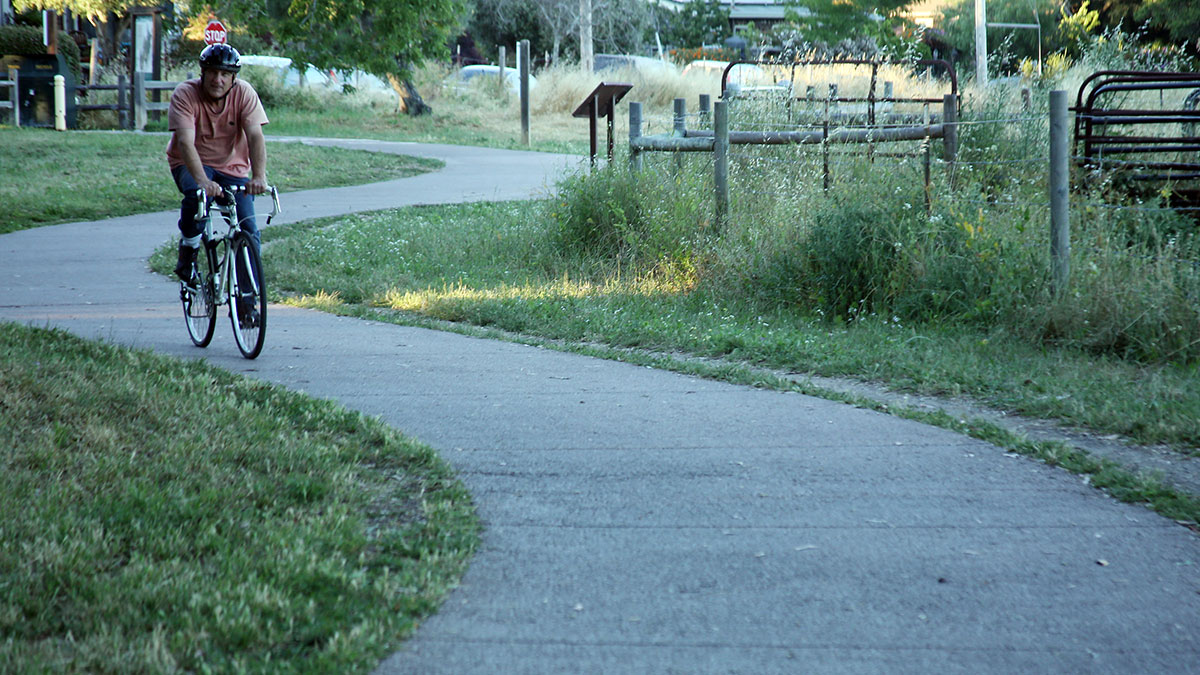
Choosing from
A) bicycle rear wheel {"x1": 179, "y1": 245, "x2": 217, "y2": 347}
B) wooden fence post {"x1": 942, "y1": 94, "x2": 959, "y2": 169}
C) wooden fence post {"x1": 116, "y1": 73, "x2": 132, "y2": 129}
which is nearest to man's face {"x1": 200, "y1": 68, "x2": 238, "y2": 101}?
bicycle rear wheel {"x1": 179, "y1": 245, "x2": 217, "y2": 347}

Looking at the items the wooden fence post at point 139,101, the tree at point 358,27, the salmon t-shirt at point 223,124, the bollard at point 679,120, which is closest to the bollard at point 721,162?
the bollard at point 679,120

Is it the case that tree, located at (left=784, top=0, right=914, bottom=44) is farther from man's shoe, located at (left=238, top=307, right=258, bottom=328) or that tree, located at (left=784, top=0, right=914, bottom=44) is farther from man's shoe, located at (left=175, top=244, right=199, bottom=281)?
man's shoe, located at (left=175, top=244, right=199, bottom=281)

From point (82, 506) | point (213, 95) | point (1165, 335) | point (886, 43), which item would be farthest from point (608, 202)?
point (82, 506)

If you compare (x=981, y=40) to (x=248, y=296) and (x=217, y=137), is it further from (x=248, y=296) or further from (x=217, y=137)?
(x=248, y=296)

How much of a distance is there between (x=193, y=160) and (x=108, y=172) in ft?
44.4

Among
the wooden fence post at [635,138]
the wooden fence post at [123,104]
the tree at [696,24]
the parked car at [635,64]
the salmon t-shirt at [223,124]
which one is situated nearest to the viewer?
the salmon t-shirt at [223,124]

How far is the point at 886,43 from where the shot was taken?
16.6ft

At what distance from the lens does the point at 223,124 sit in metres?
7.73

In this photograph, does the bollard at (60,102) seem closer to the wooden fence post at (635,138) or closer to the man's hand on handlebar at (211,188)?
the wooden fence post at (635,138)

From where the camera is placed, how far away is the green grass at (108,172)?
16.1 m

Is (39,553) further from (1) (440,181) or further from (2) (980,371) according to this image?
(1) (440,181)

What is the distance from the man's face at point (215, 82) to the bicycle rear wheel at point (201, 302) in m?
0.98

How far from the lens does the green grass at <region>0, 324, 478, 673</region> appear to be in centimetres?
339

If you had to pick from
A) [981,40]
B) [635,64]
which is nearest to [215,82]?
[981,40]
